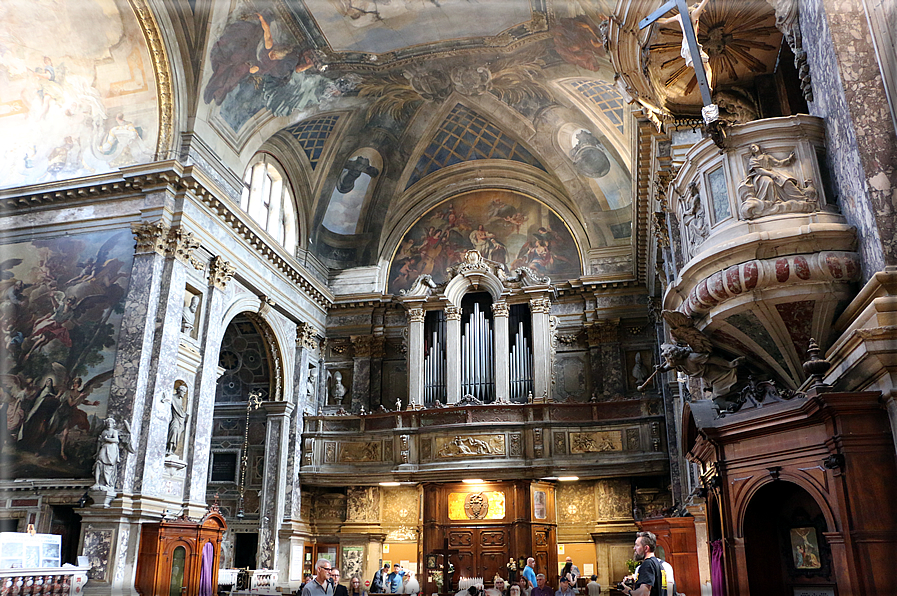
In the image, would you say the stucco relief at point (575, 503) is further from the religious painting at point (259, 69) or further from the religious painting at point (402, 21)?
the religious painting at point (259, 69)

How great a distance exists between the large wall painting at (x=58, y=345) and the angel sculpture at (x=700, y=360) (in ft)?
35.6

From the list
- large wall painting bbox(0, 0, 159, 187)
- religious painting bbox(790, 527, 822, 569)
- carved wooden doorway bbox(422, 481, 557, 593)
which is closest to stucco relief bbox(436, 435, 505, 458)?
carved wooden doorway bbox(422, 481, 557, 593)

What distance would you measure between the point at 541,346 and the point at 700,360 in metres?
10.6

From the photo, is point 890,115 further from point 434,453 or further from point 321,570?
point 434,453

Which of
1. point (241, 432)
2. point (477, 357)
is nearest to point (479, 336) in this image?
point (477, 357)

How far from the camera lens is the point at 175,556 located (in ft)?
42.3

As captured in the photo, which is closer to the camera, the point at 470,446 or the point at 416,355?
the point at 470,446

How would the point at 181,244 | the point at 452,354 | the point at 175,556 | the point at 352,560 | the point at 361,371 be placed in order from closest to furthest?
1. the point at 175,556
2. the point at 181,244
3. the point at 352,560
4. the point at 452,354
5. the point at 361,371

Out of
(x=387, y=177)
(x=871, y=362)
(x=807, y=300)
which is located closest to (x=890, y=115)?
(x=807, y=300)

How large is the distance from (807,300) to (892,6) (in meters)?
2.73

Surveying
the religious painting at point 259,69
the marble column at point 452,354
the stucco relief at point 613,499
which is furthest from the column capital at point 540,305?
the religious painting at point 259,69

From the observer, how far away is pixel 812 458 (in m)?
5.88

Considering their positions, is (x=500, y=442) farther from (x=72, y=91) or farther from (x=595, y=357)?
(x=72, y=91)

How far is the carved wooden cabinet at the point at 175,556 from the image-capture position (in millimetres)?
12336
